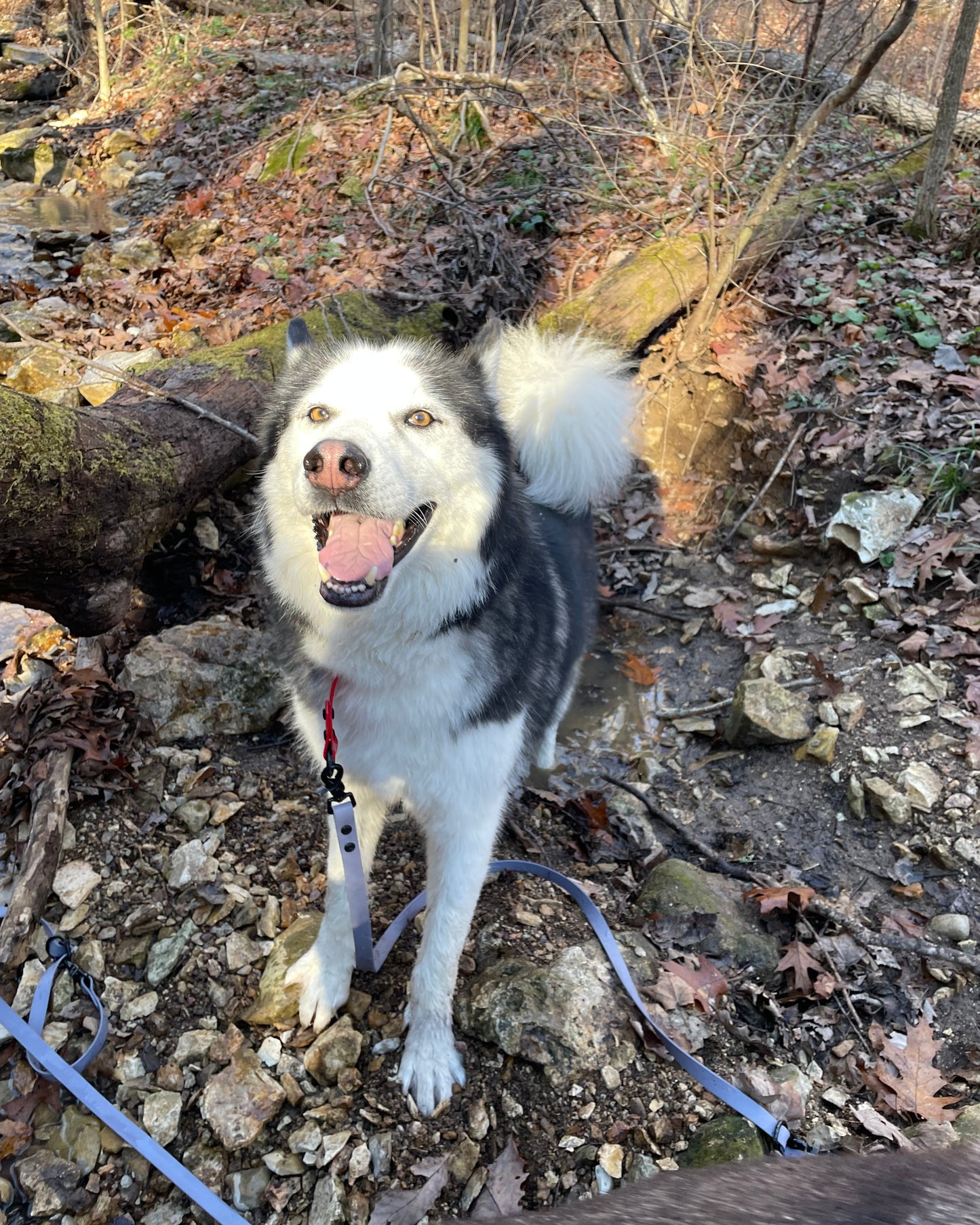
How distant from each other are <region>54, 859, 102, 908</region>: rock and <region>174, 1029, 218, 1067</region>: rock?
559 millimetres

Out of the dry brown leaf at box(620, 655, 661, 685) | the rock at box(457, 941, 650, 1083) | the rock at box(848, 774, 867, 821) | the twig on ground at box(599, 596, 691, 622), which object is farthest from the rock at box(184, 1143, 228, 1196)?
the twig on ground at box(599, 596, 691, 622)

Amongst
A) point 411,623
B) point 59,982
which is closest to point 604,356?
point 411,623

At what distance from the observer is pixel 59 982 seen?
218cm

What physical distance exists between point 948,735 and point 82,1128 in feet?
10.2

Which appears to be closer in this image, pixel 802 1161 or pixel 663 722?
pixel 802 1161

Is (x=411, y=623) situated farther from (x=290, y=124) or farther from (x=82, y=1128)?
(x=290, y=124)

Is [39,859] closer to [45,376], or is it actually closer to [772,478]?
[45,376]

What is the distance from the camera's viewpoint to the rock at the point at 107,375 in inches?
167

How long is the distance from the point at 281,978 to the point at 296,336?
200cm

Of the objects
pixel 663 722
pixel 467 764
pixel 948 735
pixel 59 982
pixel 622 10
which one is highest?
pixel 622 10

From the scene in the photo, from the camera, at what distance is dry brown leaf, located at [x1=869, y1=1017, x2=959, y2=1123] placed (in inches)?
78.7

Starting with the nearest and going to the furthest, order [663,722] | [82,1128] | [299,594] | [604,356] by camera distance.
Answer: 1. [82,1128]
2. [299,594]
3. [604,356]
4. [663,722]

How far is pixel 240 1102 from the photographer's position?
1973 millimetres

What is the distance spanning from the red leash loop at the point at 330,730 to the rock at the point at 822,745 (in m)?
2.05
